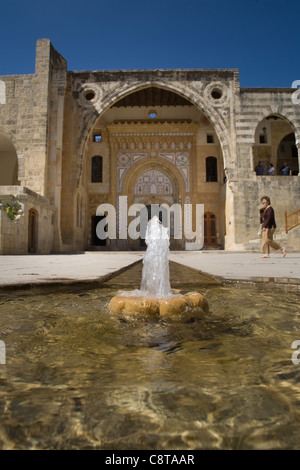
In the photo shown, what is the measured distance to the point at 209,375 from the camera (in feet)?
2.34

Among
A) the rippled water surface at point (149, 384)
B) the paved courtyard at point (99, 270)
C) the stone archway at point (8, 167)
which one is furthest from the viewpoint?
the stone archway at point (8, 167)

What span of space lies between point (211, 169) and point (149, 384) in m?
18.1

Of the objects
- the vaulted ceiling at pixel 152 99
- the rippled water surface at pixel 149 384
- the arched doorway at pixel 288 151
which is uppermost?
the vaulted ceiling at pixel 152 99

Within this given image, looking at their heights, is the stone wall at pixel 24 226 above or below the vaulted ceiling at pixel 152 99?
below

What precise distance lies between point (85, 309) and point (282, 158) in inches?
745

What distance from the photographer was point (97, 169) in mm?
18172

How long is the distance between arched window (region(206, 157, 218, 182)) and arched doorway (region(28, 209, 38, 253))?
33.9 ft

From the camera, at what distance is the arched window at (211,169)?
58.6 feet

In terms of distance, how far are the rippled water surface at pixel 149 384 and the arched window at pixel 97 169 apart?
17.3m

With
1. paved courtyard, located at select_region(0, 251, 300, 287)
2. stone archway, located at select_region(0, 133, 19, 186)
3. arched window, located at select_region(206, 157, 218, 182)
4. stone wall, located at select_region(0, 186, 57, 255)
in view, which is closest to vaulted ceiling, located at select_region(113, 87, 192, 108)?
arched window, located at select_region(206, 157, 218, 182)

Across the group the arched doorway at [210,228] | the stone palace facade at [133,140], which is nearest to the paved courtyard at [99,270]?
the stone palace facade at [133,140]

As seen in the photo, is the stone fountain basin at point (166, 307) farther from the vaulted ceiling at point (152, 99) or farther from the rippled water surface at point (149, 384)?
the vaulted ceiling at point (152, 99)

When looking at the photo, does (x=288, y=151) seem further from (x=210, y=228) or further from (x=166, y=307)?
(x=166, y=307)

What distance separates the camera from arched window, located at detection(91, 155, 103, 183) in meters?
18.1
